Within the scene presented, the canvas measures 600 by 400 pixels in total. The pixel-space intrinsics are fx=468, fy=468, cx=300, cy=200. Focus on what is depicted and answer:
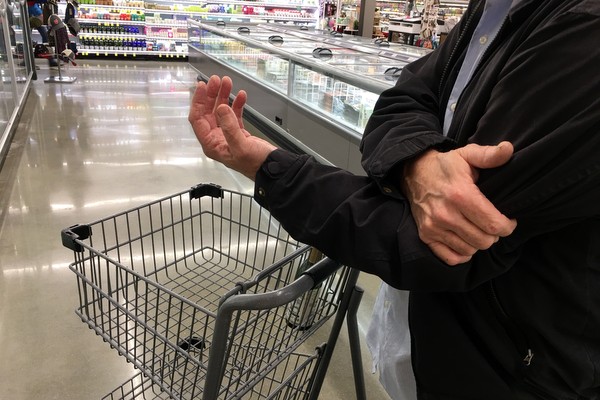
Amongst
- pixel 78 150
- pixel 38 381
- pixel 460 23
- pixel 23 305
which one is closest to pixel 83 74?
pixel 78 150

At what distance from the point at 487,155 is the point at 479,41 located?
0.31 metres

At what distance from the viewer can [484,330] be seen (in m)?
0.79

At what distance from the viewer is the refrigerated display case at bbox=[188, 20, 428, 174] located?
3154 mm

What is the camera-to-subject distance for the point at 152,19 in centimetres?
1059

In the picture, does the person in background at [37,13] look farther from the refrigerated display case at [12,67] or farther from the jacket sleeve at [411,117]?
the jacket sleeve at [411,117]

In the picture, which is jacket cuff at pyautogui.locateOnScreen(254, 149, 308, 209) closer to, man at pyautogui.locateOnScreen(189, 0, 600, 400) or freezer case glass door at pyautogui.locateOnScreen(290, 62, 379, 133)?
man at pyautogui.locateOnScreen(189, 0, 600, 400)

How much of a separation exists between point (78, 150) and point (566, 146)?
4.74m

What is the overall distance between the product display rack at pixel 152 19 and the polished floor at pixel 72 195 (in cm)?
266

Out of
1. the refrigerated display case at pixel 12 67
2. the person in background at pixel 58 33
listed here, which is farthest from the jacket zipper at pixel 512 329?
the person in background at pixel 58 33

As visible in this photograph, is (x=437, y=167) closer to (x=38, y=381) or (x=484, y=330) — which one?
(x=484, y=330)

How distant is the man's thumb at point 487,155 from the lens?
2.03ft

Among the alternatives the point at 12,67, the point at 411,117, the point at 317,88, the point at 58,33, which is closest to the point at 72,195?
the point at 317,88

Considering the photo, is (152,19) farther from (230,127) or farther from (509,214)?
(509,214)

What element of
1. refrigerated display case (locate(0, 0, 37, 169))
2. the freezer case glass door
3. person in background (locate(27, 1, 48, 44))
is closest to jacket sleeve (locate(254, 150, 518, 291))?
the freezer case glass door
